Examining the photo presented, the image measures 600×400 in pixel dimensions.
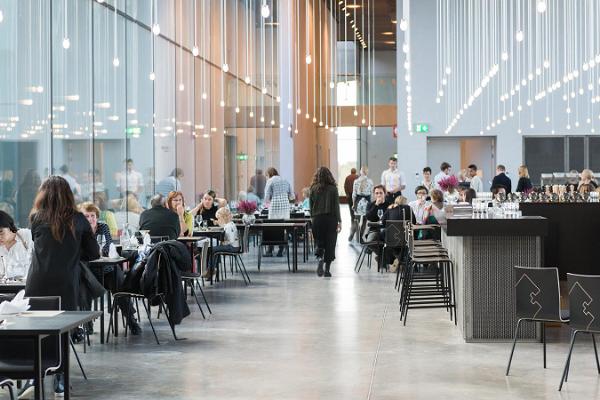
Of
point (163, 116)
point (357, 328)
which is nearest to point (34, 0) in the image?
point (357, 328)

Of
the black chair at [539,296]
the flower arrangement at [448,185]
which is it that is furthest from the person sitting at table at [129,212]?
the black chair at [539,296]

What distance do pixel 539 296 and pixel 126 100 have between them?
7.10 m

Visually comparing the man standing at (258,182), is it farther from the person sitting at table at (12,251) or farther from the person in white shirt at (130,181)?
the person sitting at table at (12,251)

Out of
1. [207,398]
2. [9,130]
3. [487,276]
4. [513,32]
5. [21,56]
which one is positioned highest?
[513,32]

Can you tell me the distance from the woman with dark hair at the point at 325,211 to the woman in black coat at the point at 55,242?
7.82 metres

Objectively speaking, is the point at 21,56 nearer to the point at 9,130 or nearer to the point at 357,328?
the point at 9,130

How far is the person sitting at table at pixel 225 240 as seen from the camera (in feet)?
43.1

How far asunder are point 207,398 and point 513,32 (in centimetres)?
2105

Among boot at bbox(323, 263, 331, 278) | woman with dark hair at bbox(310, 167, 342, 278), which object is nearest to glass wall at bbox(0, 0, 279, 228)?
woman with dark hair at bbox(310, 167, 342, 278)

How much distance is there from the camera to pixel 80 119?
1084 centimetres

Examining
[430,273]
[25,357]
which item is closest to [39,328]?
[25,357]

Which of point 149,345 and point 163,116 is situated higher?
point 163,116

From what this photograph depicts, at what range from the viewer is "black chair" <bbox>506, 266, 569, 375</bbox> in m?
6.82

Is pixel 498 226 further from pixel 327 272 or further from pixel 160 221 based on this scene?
pixel 327 272
